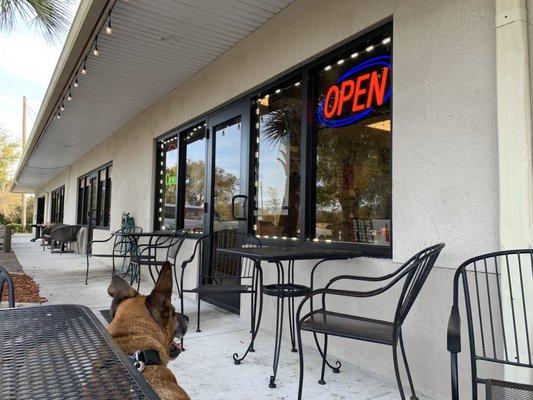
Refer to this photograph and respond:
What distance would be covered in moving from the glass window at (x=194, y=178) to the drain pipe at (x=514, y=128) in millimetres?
3698

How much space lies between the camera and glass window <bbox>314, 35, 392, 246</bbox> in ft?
8.97

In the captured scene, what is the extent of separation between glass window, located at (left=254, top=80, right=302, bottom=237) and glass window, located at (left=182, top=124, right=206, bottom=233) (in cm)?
128

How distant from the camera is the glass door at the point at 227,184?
13.7 ft

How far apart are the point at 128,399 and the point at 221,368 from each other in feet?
6.79

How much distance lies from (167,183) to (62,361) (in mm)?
5548

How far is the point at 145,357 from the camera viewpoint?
1073 mm

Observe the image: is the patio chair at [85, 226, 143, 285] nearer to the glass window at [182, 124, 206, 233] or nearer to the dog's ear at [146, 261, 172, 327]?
the glass window at [182, 124, 206, 233]

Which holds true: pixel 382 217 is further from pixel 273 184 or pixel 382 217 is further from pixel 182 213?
pixel 182 213

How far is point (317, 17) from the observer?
3170mm

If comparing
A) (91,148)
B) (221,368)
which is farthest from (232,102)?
(91,148)

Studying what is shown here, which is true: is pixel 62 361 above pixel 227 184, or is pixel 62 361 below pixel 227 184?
below

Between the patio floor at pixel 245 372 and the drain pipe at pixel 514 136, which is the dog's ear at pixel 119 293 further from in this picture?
the drain pipe at pixel 514 136

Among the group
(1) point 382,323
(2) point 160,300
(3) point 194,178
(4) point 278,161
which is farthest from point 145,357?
(3) point 194,178

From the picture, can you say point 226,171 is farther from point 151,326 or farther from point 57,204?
point 57,204
